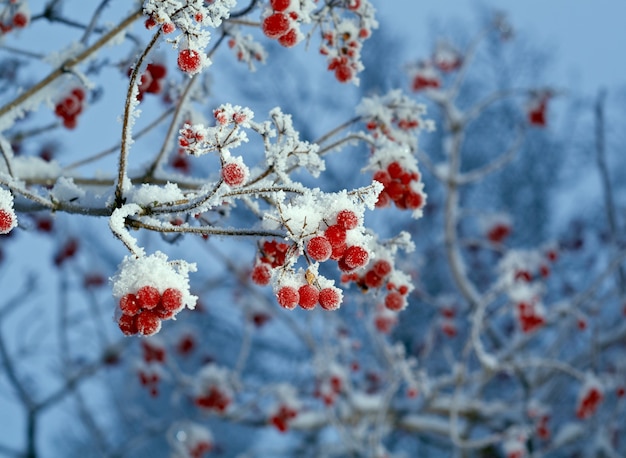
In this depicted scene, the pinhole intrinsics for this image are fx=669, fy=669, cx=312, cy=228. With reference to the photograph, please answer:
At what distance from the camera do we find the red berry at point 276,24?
207 cm

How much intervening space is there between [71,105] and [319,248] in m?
1.80

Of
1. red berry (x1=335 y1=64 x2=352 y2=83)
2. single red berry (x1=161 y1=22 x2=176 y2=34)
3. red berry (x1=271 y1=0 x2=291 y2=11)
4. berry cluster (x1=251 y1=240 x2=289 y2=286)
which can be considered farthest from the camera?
red berry (x1=335 y1=64 x2=352 y2=83)

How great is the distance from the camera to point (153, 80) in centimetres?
284

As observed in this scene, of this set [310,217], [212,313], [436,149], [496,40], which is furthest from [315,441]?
[496,40]

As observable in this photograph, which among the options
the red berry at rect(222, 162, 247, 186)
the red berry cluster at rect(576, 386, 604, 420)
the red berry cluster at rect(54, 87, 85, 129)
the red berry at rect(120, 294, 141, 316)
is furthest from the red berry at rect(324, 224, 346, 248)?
the red berry cluster at rect(576, 386, 604, 420)

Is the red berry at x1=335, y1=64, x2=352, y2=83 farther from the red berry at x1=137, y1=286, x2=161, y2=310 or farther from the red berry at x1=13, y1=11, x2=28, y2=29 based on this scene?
the red berry at x1=13, y1=11, x2=28, y2=29

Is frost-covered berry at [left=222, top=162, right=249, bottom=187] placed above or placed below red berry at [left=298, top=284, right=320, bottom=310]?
above

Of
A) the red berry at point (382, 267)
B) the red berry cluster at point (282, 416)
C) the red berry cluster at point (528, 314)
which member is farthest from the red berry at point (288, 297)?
the red berry cluster at point (528, 314)

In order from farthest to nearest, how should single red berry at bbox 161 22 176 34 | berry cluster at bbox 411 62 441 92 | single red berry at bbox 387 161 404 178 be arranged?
berry cluster at bbox 411 62 441 92
single red berry at bbox 387 161 404 178
single red berry at bbox 161 22 176 34

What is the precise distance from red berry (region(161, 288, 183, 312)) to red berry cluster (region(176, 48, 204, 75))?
0.55 meters

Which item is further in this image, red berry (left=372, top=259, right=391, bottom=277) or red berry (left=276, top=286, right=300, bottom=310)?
→ red berry (left=372, top=259, right=391, bottom=277)

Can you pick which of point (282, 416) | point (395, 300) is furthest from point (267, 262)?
point (282, 416)

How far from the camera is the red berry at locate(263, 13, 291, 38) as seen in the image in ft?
6.79

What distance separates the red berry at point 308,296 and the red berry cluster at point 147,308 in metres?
0.30
